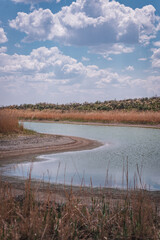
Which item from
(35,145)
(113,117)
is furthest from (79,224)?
(113,117)

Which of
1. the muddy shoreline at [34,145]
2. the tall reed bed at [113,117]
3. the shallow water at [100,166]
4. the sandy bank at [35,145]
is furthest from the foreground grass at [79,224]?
the tall reed bed at [113,117]

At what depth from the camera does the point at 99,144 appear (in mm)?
14500

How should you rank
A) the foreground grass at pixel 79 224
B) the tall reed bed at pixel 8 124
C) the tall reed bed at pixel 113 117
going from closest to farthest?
the foreground grass at pixel 79 224 < the tall reed bed at pixel 8 124 < the tall reed bed at pixel 113 117

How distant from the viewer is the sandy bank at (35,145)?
1194cm

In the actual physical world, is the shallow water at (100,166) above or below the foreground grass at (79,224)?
below

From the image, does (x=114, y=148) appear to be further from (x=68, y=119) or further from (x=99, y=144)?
(x=68, y=119)

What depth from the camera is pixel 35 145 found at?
529 inches

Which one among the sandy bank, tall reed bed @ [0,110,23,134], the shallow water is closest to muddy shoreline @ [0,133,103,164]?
the sandy bank

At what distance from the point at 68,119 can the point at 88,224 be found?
2957 centimetres

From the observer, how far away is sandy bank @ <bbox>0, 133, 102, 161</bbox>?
39.2 ft

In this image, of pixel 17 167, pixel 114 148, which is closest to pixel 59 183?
pixel 17 167

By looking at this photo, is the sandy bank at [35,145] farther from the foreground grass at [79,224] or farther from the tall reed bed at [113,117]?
the tall reed bed at [113,117]

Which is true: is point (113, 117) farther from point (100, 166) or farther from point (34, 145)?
point (100, 166)

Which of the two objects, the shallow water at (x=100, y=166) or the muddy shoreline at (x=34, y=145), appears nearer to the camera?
the shallow water at (x=100, y=166)
